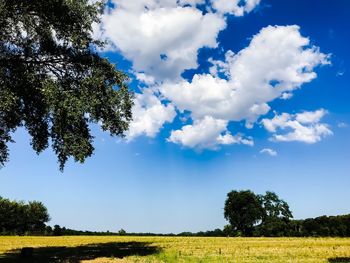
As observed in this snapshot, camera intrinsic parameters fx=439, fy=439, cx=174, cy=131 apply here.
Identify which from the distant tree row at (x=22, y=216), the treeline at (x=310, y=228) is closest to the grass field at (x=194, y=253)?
the treeline at (x=310, y=228)

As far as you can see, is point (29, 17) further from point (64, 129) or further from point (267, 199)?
point (267, 199)

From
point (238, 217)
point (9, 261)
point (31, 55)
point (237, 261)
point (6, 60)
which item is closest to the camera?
point (237, 261)

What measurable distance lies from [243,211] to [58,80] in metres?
86.7

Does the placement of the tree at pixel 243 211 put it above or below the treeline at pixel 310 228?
above

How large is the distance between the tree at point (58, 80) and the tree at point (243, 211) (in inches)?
3177

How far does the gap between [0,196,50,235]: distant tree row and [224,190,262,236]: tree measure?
4729cm

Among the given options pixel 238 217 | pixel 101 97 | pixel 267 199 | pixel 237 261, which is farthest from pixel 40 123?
pixel 267 199

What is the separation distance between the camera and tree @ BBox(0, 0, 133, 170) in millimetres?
32812

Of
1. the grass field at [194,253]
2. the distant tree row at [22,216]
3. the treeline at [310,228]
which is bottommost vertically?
the grass field at [194,253]

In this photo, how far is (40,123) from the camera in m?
36.5

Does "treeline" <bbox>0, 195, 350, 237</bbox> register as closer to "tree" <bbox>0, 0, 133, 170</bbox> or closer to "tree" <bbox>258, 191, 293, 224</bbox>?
"tree" <bbox>258, 191, 293, 224</bbox>

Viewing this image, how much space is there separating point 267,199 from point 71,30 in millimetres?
93386

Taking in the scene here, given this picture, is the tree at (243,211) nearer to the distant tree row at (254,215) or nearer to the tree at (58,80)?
the distant tree row at (254,215)

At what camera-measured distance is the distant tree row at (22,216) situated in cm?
10700
